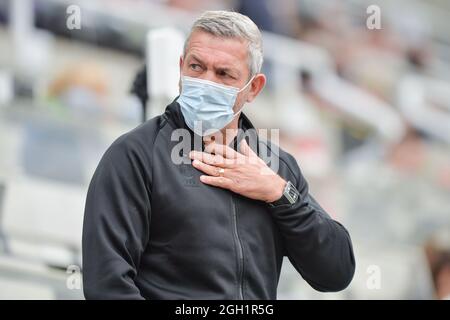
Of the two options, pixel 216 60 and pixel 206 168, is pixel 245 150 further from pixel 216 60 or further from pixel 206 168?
pixel 216 60

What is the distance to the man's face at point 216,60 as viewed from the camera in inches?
96.0

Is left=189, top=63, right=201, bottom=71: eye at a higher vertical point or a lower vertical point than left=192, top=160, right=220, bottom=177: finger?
higher

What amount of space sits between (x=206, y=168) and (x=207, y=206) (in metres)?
0.10

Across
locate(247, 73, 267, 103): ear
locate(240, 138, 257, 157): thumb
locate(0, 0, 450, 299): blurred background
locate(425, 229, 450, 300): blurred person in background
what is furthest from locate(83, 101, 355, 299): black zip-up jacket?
locate(425, 229, 450, 300): blurred person in background

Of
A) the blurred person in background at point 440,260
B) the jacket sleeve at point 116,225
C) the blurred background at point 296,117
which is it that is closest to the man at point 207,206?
the jacket sleeve at point 116,225

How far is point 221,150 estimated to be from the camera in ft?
8.13

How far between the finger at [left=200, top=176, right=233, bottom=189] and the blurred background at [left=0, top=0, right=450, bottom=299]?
138cm

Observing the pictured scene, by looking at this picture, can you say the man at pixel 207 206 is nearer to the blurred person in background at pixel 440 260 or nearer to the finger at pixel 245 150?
the finger at pixel 245 150

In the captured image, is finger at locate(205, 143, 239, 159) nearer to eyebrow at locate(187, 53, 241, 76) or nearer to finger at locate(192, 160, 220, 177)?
finger at locate(192, 160, 220, 177)

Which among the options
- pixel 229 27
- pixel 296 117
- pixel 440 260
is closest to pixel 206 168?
pixel 229 27

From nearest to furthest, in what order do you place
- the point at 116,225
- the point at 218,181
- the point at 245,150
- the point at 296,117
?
the point at 116,225, the point at 218,181, the point at 245,150, the point at 296,117

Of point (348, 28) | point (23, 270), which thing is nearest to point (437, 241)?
point (348, 28)

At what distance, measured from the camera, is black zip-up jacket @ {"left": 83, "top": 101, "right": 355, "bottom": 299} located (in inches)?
89.7

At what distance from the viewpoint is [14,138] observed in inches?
257
